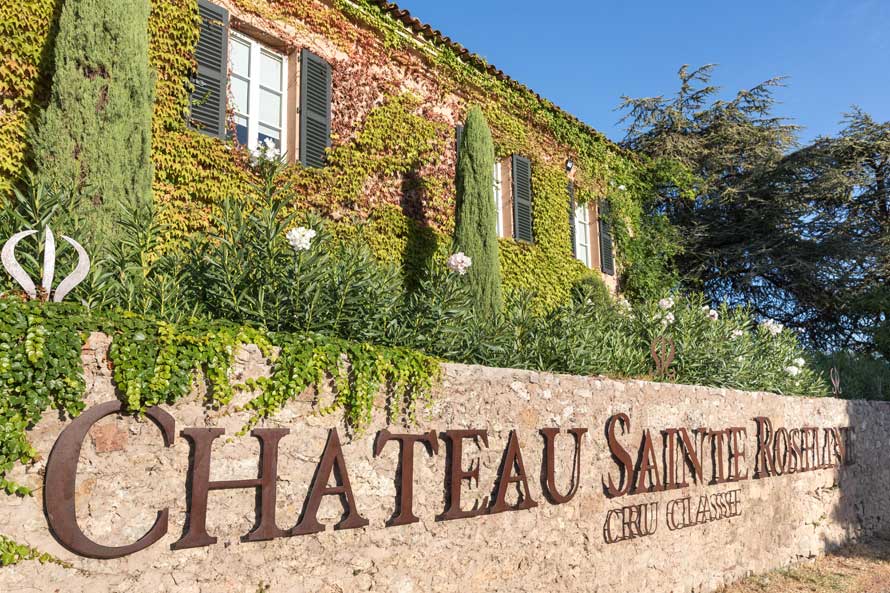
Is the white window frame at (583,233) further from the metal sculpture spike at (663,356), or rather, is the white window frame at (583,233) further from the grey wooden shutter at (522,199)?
the metal sculpture spike at (663,356)

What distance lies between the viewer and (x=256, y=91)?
25.4ft

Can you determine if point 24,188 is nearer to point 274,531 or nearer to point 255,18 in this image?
point 255,18

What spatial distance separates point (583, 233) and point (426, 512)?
9432mm

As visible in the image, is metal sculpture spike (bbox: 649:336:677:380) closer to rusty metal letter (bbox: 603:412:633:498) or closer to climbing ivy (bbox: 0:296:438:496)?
rusty metal letter (bbox: 603:412:633:498)

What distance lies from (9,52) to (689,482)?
703 cm

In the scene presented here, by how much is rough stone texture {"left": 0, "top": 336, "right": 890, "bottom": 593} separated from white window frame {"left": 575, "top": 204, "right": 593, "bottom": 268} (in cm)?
551

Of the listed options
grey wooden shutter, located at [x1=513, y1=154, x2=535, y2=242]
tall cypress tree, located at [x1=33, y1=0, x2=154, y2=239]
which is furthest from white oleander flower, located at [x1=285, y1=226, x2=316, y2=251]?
grey wooden shutter, located at [x1=513, y1=154, x2=535, y2=242]

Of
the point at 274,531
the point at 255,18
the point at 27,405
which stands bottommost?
the point at 274,531

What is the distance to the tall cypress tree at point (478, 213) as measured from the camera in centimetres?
879

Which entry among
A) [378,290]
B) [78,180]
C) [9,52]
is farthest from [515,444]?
[9,52]

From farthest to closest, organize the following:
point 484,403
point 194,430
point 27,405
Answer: point 484,403 → point 194,430 → point 27,405

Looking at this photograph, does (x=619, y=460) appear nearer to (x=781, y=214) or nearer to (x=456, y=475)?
(x=456, y=475)

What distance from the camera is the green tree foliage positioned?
54.9 feet

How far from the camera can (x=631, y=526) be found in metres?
5.46
